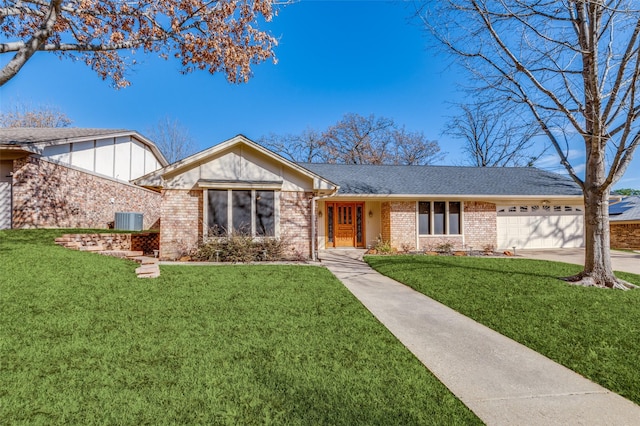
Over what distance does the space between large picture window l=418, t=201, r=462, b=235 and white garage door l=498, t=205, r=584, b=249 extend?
2831 mm

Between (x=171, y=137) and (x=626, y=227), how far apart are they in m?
37.1

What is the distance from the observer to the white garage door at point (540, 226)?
15195 mm

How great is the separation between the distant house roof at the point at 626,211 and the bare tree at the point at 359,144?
1535 centimetres

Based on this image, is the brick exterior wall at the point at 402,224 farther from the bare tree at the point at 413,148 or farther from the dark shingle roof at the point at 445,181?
the bare tree at the point at 413,148

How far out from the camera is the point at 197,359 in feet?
10.6

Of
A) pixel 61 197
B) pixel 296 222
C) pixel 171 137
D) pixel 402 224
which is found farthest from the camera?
pixel 171 137

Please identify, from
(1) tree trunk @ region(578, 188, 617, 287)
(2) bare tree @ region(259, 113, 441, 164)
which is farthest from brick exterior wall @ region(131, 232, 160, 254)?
(2) bare tree @ region(259, 113, 441, 164)

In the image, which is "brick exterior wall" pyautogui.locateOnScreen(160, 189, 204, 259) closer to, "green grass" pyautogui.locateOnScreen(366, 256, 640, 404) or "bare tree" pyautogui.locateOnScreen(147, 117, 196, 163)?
"green grass" pyautogui.locateOnScreen(366, 256, 640, 404)

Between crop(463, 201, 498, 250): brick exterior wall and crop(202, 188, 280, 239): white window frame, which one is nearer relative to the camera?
crop(202, 188, 280, 239): white window frame

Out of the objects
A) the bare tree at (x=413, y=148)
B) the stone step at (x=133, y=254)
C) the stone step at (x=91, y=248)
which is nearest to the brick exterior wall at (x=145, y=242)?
the stone step at (x=133, y=254)

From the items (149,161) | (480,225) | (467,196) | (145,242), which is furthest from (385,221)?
(149,161)

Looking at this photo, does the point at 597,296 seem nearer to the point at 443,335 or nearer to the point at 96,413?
the point at 443,335

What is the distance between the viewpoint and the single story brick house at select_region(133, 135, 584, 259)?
391 inches

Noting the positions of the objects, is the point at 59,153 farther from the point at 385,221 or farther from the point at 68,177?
the point at 385,221
